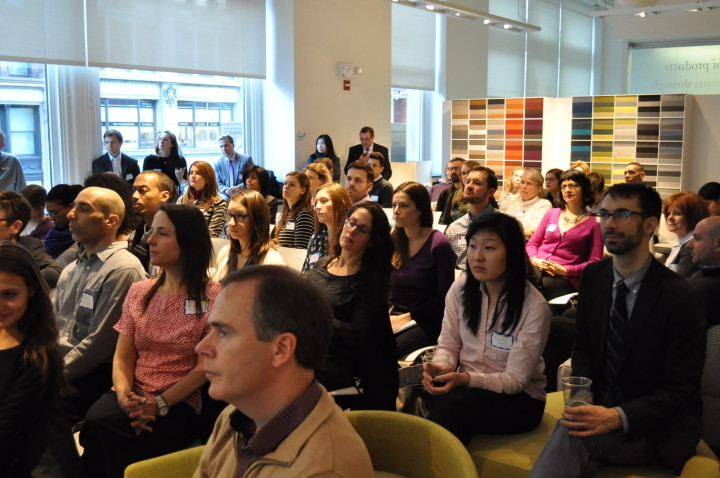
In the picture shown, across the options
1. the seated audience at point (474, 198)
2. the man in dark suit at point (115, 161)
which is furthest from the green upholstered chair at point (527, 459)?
the man in dark suit at point (115, 161)

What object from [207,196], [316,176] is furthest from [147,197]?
[316,176]


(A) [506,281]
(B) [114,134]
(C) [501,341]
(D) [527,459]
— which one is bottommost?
(D) [527,459]

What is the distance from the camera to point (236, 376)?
5.02 feet

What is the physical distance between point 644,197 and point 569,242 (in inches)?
105

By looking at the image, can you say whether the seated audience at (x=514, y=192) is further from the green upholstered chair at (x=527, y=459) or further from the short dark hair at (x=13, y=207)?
the green upholstered chair at (x=527, y=459)

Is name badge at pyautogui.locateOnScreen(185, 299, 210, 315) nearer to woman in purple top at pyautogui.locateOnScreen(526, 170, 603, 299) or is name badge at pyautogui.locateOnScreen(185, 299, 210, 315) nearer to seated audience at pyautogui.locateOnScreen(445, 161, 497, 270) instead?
seated audience at pyautogui.locateOnScreen(445, 161, 497, 270)

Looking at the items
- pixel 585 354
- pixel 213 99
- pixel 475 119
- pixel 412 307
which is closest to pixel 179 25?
pixel 213 99

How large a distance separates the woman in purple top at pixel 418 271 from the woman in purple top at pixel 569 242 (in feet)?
4.32

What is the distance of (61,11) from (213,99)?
2557mm

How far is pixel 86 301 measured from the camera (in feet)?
10.6

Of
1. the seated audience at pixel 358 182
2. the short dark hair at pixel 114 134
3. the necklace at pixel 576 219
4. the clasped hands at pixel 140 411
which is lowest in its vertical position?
the clasped hands at pixel 140 411

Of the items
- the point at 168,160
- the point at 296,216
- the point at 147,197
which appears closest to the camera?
the point at 147,197

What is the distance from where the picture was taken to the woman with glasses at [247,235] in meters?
3.97

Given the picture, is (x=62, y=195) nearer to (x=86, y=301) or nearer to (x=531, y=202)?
(x=86, y=301)
